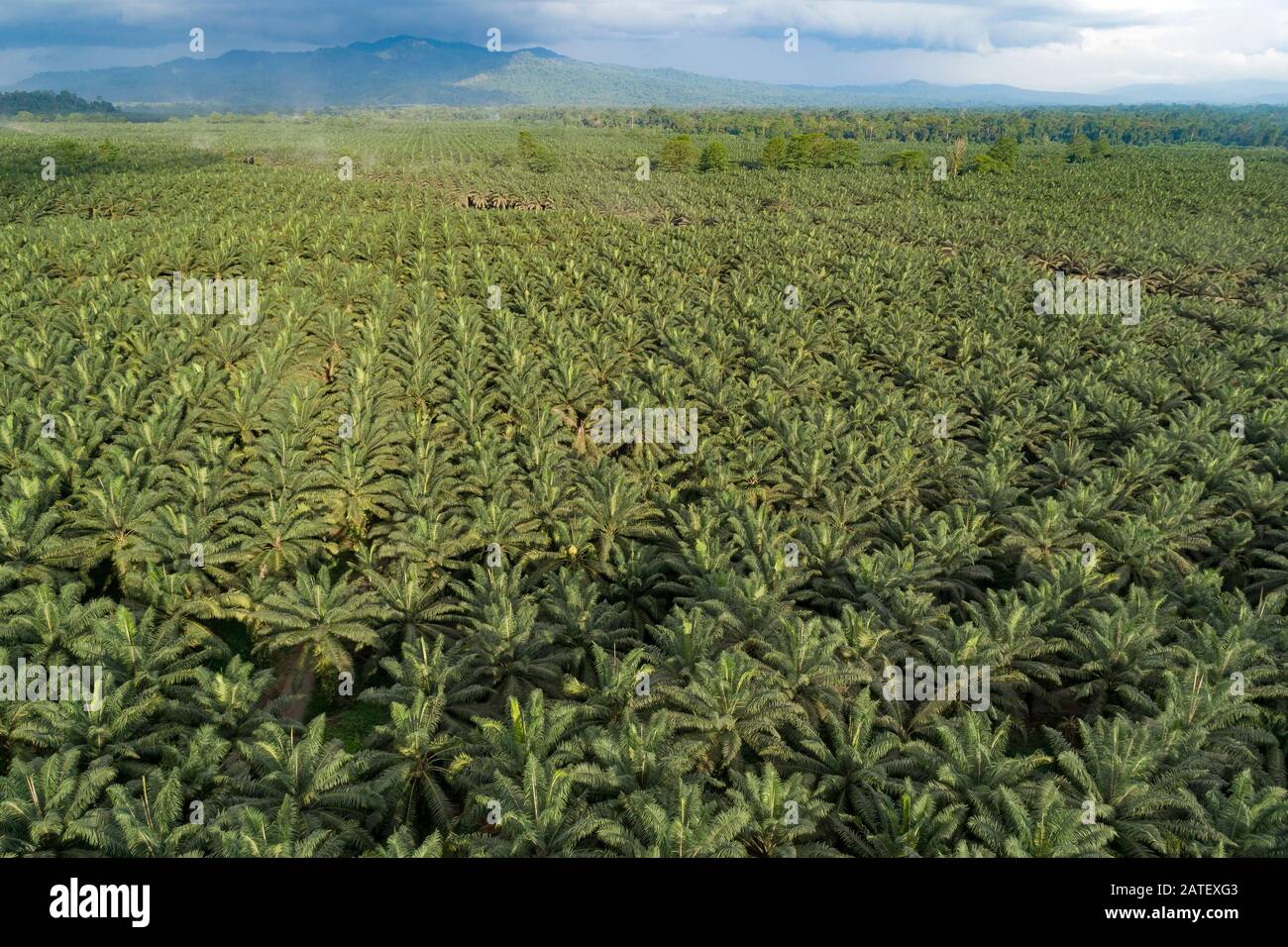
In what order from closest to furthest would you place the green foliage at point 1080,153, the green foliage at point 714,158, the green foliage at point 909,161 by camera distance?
Result: 1. the green foliage at point 909,161
2. the green foliage at point 714,158
3. the green foliage at point 1080,153

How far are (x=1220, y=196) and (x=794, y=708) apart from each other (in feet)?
390

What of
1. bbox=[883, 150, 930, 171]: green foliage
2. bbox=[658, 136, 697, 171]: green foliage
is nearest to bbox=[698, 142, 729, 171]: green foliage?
bbox=[658, 136, 697, 171]: green foliage

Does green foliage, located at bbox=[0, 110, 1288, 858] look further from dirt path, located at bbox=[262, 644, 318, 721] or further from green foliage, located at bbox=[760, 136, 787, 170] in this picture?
green foliage, located at bbox=[760, 136, 787, 170]

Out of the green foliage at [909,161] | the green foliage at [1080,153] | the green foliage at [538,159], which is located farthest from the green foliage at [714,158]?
the green foliage at [1080,153]

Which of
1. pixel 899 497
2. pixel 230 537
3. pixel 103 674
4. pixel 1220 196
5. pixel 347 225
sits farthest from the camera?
pixel 1220 196

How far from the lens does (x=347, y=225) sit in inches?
2736

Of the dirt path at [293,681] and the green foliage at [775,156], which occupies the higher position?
the green foliage at [775,156]

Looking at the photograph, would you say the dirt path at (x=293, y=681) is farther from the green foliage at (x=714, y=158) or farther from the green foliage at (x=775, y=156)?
the green foliage at (x=775, y=156)

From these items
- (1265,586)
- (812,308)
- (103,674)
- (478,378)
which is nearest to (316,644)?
(103,674)

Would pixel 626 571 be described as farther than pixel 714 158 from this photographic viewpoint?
No

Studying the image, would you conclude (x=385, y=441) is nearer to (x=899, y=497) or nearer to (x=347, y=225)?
(x=899, y=497)

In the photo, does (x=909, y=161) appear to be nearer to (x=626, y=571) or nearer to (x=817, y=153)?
(x=817, y=153)

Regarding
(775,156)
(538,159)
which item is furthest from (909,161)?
(538,159)

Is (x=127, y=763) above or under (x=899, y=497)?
under
